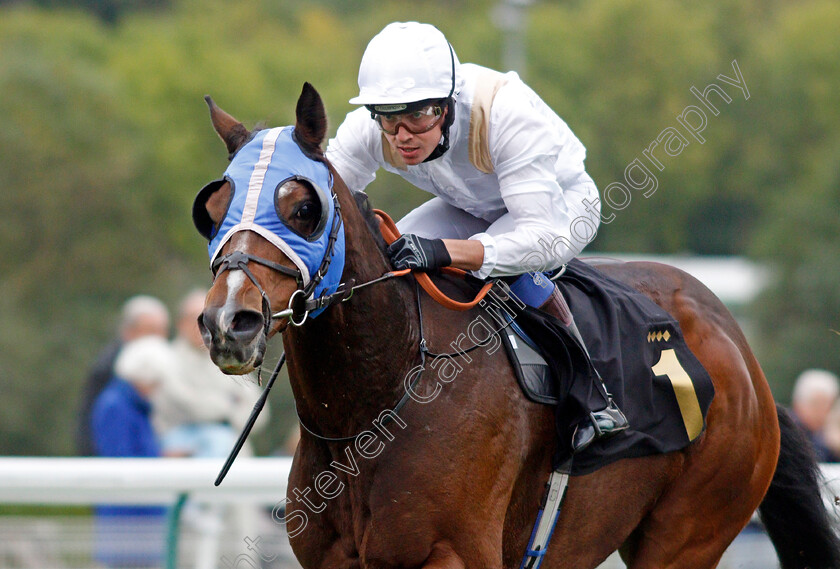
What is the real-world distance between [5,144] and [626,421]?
3090cm

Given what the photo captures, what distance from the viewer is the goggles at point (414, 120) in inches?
147

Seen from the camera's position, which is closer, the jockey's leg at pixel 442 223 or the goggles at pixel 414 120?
the goggles at pixel 414 120

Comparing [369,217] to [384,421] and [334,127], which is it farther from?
[334,127]

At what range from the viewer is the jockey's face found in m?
3.79

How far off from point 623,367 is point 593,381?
253mm

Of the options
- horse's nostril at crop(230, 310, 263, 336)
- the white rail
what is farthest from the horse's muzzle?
the white rail

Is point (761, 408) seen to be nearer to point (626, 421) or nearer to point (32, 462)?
point (626, 421)

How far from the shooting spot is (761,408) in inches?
182

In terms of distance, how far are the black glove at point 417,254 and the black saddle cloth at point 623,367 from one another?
1.38 feet

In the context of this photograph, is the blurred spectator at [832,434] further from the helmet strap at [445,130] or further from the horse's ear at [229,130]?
the horse's ear at [229,130]

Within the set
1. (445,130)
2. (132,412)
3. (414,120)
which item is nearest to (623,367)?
(445,130)

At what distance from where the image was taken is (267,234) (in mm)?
3152

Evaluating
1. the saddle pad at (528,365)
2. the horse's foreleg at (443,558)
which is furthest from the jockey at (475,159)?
the horse's foreleg at (443,558)

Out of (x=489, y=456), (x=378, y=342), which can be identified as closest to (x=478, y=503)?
(x=489, y=456)
